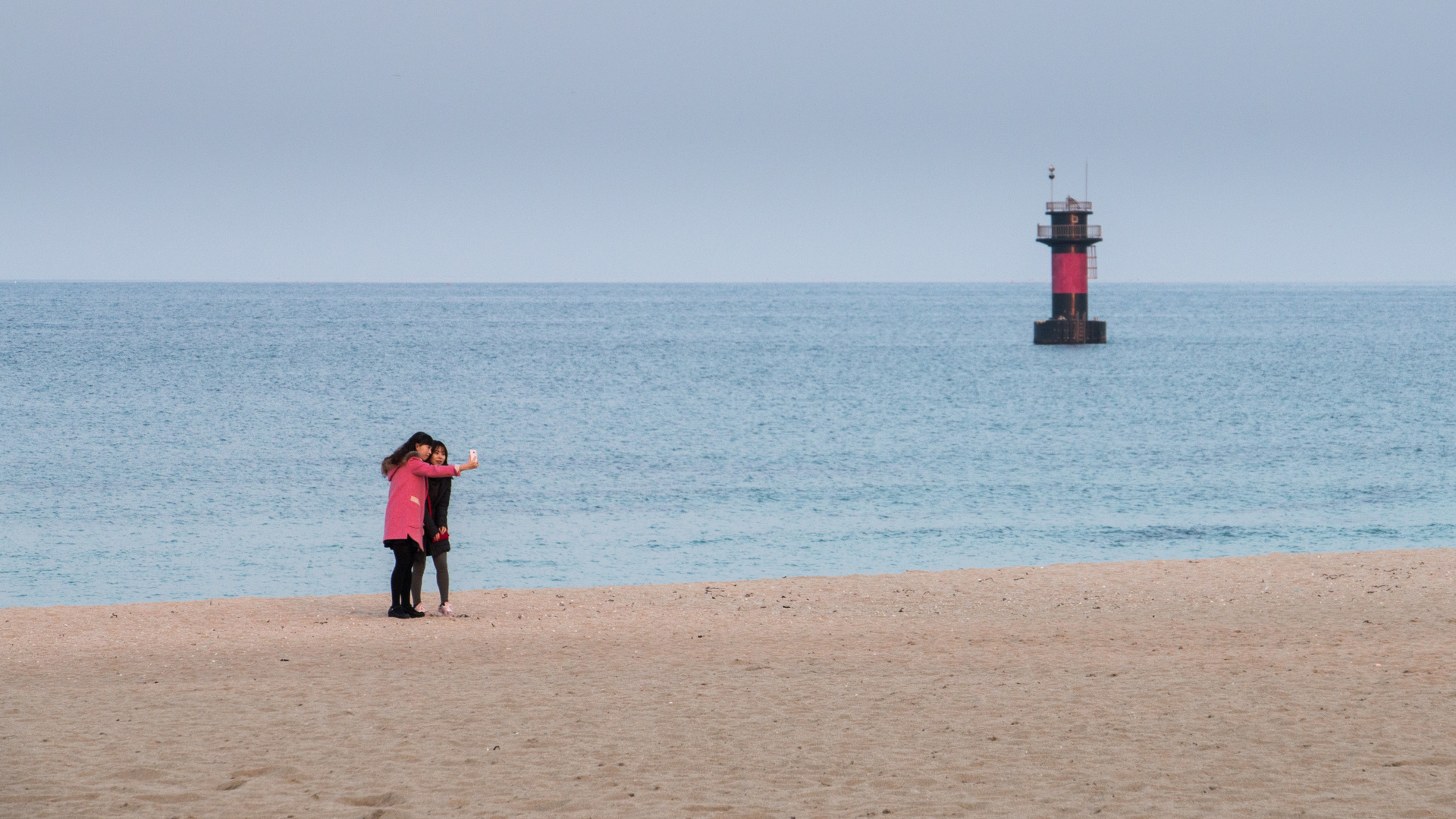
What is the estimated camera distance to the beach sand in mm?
7141

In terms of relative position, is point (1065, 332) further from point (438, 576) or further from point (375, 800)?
point (375, 800)

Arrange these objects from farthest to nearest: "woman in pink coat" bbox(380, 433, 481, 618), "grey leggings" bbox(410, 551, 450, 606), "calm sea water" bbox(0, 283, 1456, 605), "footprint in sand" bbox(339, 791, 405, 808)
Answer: "calm sea water" bbox(0, 283, 1456, 605) < "grey leggings" bbox(410, 551, 450, 606) < "woman in pink coat" bbox(380, 433, 481, 618) < "footprint in sand" bbox(339, 791, 405, 808)

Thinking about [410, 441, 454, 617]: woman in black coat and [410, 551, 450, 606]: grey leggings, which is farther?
[410, 551, 450, 606]: grey leggings

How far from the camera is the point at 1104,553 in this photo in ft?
68.5

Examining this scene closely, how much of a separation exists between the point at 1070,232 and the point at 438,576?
62.5 m

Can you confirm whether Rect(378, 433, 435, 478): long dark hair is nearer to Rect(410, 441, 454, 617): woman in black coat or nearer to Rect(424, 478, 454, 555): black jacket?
Rect(410, 441, 454, 617): woman in black coat

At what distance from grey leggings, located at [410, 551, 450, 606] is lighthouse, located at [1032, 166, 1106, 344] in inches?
2432

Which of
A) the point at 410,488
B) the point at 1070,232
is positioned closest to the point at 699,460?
the point at 410,488

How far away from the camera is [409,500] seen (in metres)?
12.2

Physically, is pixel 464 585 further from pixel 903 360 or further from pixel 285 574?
pixel 903 360

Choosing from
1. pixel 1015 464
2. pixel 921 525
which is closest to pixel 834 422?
pixel 1015 464

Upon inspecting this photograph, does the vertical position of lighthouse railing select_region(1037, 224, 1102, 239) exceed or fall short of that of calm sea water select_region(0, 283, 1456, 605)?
it exceeds it

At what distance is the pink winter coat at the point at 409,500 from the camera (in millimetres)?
12234

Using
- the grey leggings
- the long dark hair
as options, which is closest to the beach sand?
the grey leggings
